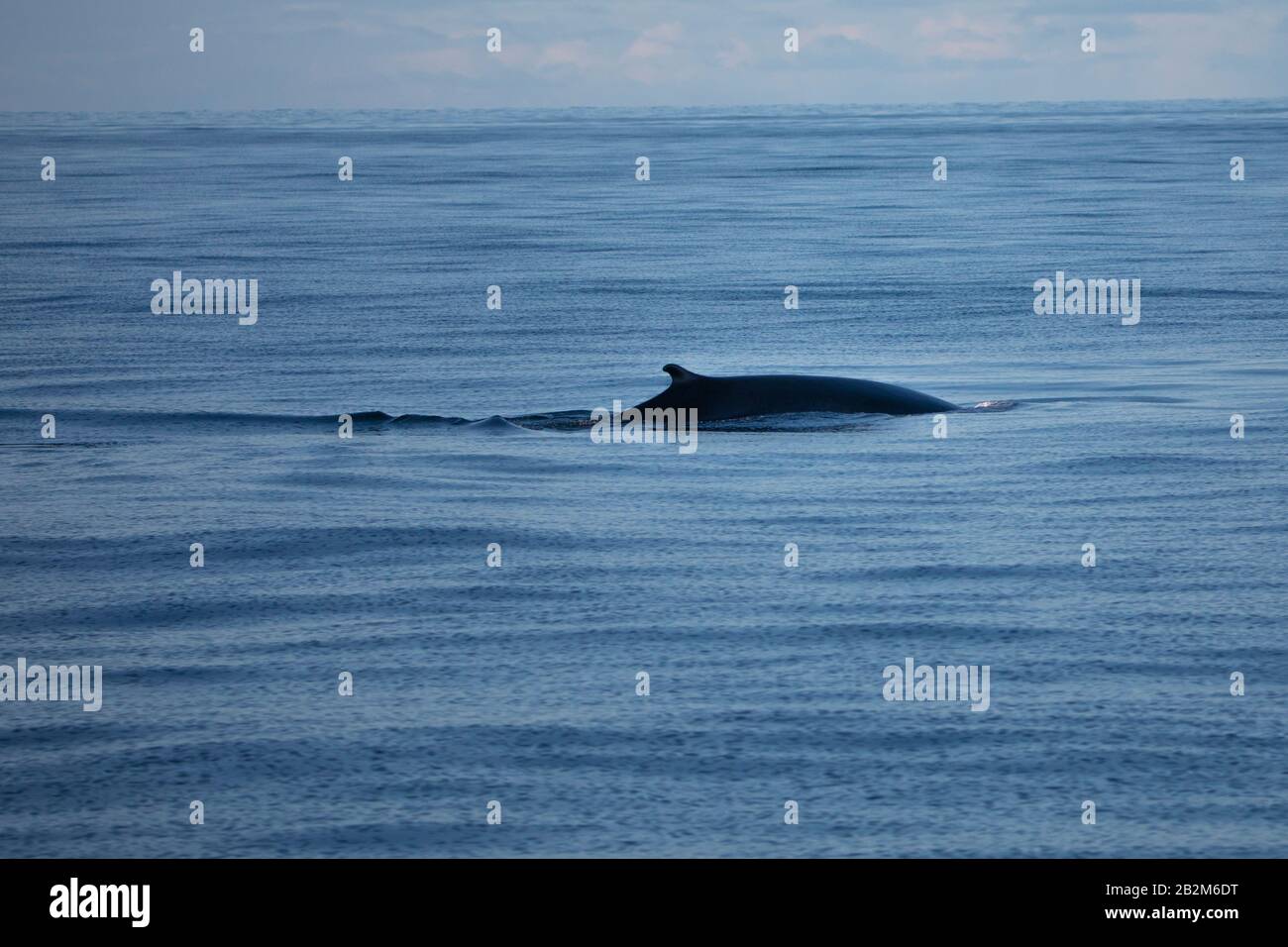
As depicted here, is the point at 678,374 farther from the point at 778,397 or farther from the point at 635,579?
the point at 635,579

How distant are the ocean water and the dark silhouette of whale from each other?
26 centimetres

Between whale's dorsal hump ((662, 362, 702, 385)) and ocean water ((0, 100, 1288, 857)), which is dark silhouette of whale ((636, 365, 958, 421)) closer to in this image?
whale's dorsal hump ((662, 362, 702, 385))

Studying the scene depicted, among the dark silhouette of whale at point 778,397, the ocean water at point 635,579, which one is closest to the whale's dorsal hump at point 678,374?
the dark silhouette of whale at point 778,397

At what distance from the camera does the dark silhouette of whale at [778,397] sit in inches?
571

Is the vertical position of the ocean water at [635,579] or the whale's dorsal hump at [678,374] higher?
the whale's dorsal hump at [678,374]

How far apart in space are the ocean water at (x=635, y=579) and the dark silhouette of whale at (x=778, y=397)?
0.26 meters

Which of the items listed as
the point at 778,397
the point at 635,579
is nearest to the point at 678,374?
the point at 778,397

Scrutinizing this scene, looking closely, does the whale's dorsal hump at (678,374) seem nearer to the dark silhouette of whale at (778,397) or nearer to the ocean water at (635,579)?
the dark silhouette of whale at (778,397)

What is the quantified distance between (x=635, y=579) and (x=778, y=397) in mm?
5204

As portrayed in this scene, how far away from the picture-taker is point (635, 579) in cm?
966
